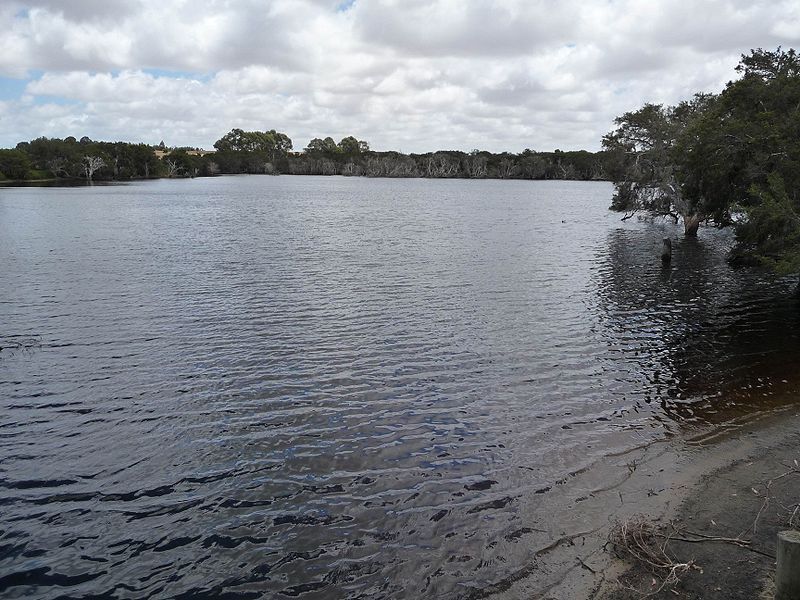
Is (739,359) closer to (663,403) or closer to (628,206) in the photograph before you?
(663,403)

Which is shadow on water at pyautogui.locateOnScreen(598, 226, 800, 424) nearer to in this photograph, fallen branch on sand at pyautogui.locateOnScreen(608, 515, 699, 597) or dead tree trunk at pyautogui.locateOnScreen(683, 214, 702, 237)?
fallen branch on sand at pyautogui.locateOnScreen(608, 515, 699, 597)

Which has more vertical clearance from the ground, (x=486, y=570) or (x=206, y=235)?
(x=206, y=235)

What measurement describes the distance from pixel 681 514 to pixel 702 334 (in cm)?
1627

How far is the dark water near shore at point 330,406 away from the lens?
10.6m

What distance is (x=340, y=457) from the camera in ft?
46.5

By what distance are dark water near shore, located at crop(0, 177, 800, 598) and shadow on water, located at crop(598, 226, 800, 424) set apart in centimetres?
15

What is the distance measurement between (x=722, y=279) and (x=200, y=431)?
34.7 metres

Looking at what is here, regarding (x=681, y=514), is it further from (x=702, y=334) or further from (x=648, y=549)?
(x=702, y=334)

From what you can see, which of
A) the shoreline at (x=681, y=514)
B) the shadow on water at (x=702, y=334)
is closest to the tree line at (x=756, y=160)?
the shadow on water at (x=702, y=334)

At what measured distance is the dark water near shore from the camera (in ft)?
34.9

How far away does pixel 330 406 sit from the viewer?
17.0 m

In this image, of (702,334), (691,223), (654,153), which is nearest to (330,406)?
(702,334)

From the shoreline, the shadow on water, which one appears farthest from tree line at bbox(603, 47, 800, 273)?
the shoreline

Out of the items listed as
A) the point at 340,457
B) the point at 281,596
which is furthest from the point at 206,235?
the point at 281,596
